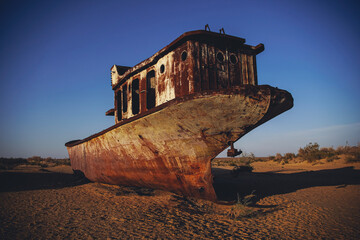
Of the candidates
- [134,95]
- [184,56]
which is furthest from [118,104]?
[184,56]

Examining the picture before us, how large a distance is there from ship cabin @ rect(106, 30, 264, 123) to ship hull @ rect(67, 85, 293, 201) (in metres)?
0.63

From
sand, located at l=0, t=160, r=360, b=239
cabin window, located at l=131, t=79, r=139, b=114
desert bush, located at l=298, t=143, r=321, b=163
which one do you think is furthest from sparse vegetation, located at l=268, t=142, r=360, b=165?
cabin window, located at l=131, t=79, r=139, b=114

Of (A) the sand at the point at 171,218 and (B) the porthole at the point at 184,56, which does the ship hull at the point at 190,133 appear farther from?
(B) the porthole at the point at 184,56

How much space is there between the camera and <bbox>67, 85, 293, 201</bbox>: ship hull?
2.87 m

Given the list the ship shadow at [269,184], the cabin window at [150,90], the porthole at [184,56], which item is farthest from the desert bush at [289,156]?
the porthole at [184,56]

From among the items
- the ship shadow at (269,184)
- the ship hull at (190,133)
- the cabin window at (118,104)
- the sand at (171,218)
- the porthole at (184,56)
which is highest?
the porthole at (184,56)

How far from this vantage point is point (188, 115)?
10.5 feet

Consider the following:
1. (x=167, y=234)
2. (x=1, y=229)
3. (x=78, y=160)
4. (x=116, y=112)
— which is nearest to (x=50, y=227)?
(x=1, y=229)

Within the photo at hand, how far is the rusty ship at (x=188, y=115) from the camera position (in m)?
2.96

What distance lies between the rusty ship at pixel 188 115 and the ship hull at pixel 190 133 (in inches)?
0.6

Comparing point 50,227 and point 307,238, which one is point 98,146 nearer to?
point 50,227

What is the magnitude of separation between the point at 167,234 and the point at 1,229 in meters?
2.08

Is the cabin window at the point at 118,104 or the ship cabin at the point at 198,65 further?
the cabin window at the point at 118,104

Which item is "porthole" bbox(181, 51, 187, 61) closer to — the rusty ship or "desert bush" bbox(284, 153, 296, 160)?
the rusty ship
